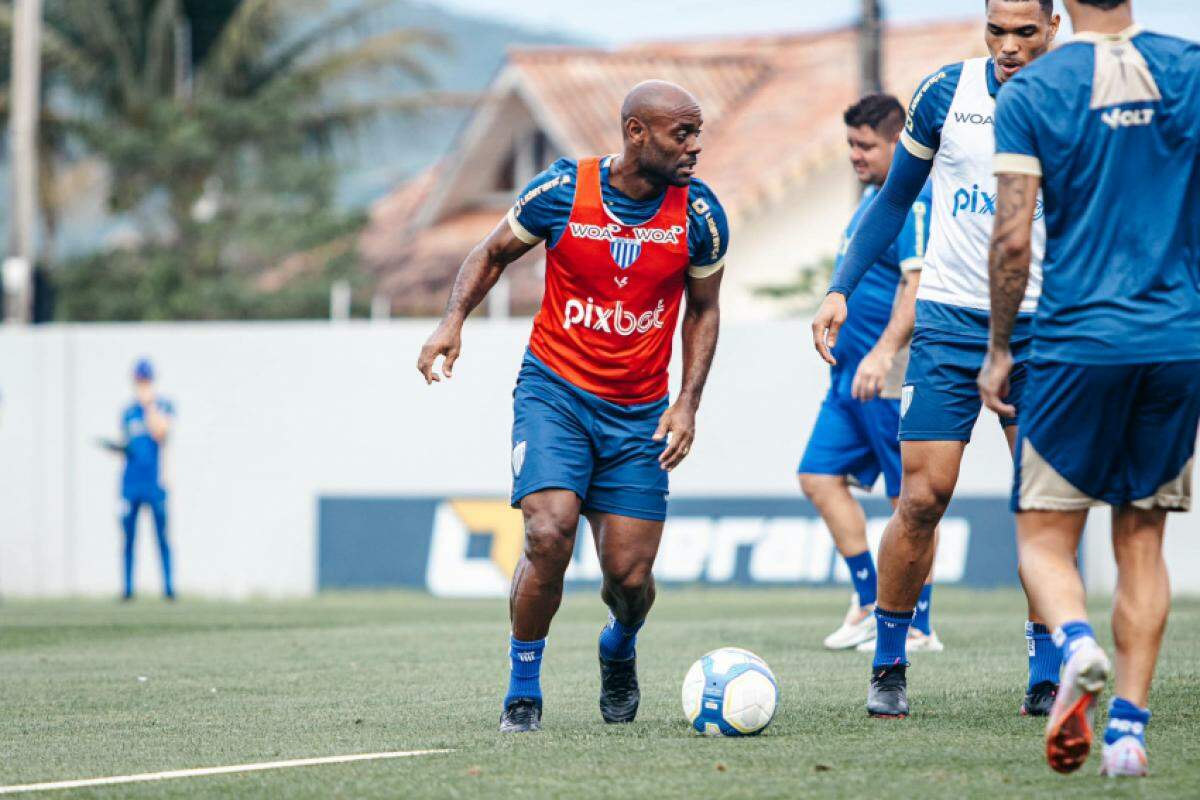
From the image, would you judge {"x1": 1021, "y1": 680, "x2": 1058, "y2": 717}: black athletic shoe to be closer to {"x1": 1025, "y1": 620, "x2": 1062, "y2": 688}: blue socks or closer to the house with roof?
{"x1": 1025, "y1": 620, "x2": 1062, "y2": 688}: blue socks

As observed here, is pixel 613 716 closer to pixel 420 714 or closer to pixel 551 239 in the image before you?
pixel 420 714

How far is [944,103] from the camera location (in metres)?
6.36

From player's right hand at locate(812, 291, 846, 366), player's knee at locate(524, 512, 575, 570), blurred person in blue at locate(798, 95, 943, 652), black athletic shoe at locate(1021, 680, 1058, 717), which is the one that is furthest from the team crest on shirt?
blurred person in blue at locate(798, 95, 943, 652)

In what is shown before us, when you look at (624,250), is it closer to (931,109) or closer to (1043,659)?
(931,109)

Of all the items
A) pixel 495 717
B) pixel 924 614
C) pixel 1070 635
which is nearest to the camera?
pixel 1070 635

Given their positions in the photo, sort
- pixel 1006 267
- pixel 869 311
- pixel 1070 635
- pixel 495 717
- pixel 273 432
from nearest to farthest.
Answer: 1. pixel 1070 635
2. pixel 1006 267
3. pixel 495 717
4. pixel 869 311
5. pixel 273 432

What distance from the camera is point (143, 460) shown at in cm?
1680

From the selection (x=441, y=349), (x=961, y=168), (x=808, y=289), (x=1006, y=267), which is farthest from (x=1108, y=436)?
(x=808, y=289)

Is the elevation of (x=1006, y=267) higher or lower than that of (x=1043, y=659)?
higher

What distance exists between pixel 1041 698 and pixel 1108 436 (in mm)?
1827

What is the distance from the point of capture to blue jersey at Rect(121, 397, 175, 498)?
1680cm

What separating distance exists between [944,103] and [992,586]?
31.7 feet

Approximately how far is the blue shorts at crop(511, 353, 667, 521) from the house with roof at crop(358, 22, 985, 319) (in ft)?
67.1

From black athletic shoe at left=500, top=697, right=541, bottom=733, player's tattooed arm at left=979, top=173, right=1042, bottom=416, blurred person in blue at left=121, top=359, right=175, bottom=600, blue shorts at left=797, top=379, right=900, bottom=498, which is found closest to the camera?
player's tattooed arm at left=979, top=173, right=1042, bottom=416
